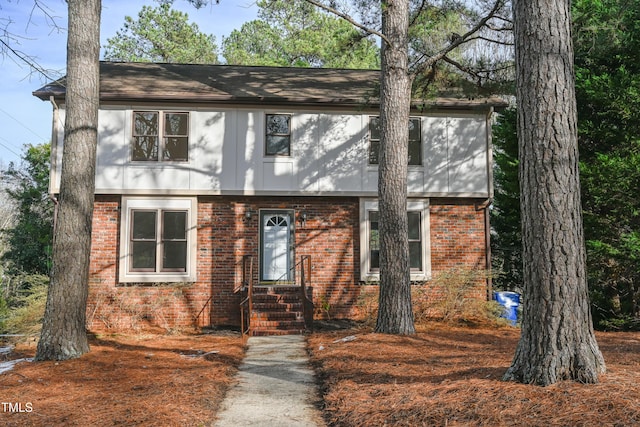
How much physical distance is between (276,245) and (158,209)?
2964 millimetres

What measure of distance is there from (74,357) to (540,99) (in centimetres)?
661

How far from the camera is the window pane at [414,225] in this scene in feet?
44.5

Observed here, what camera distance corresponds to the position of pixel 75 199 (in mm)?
7727

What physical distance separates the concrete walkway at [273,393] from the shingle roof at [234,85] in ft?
20.5

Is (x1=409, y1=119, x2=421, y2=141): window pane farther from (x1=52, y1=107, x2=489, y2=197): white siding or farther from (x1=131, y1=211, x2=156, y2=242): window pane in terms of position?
(x1=131, y1=211, x2=156, y2=242): window pane

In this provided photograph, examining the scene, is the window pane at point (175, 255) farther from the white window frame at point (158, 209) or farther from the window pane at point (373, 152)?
the window pane at point (373, 152)

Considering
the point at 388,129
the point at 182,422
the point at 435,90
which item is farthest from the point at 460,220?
the point at 182,422

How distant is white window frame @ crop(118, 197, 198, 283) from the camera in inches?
500

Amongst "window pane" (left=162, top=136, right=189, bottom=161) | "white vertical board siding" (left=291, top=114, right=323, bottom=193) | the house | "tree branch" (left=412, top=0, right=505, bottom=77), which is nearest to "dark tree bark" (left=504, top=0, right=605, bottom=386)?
"tree branch" (left=412, top=0, right=505, bottom=77)

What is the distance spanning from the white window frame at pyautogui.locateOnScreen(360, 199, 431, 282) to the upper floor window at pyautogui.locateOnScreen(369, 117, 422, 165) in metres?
1.05

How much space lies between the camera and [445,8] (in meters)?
11.4

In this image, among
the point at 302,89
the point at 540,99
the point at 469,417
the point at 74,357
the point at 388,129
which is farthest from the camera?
the point at 302,89

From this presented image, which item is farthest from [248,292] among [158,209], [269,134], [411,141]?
[411,141]

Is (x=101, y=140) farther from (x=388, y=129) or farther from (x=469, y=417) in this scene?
(x=469, y=417)
